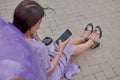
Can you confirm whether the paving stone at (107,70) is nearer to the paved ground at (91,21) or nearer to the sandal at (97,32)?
the paved ground at (91,21)

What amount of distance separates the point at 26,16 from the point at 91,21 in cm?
183

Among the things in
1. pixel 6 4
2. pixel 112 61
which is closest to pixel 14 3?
pixel 6 4

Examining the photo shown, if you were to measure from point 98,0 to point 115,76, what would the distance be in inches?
64.6

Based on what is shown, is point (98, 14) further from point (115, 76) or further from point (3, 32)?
Result: point (3, 32)

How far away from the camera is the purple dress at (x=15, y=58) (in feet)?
5.20

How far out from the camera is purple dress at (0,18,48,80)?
5.20 feet

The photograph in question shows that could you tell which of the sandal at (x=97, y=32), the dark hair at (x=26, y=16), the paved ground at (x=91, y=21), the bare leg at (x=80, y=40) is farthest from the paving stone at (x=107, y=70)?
the dark hair at (x=26, y=16)

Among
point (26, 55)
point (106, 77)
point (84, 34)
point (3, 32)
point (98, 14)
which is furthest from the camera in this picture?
point (98, 14)

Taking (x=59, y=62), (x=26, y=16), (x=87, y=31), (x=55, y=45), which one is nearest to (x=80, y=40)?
(x=87, y=31)

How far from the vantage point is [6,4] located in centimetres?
437

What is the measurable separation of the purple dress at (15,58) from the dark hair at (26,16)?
0.58 feet

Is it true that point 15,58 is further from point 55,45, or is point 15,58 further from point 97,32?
point 97,32

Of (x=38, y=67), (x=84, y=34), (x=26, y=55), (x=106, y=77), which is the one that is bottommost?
(x=106, y=77)

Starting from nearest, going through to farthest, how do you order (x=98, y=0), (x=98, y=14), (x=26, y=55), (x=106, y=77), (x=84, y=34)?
(x=26, y=55)
(x=106, y=77)
(x=84, y=34)
(x=98, y=14)
(x=98, y=0)
